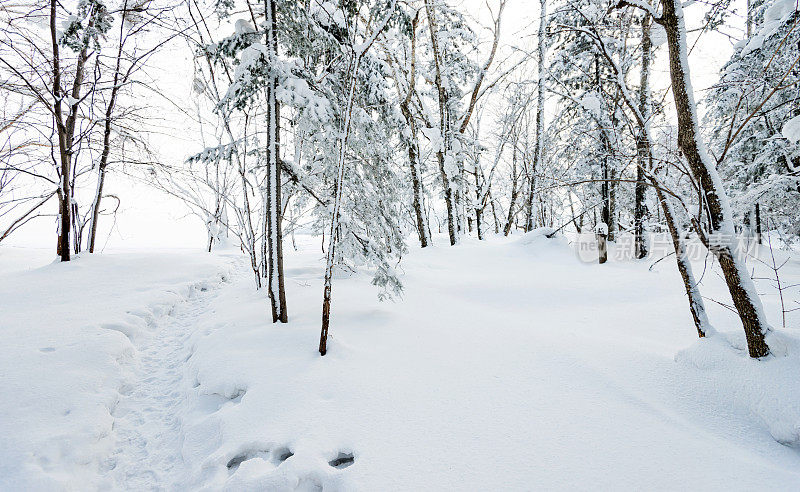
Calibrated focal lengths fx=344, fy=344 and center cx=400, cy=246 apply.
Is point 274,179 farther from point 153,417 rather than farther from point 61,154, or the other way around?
point 61,154

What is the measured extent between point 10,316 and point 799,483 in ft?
28.0

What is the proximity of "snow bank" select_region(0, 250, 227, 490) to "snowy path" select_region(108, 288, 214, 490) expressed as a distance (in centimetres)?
11

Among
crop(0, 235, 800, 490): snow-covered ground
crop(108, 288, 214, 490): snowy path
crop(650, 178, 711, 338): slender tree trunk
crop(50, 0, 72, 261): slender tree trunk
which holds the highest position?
crop(50, 0, 72, 261): slender tree trunk

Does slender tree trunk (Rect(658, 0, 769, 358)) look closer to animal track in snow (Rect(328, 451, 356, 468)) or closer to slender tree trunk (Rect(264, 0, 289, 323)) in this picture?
animal track in snow (Rect(328, 451, 356, 468))

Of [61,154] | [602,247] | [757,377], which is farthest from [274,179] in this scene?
[602,247]

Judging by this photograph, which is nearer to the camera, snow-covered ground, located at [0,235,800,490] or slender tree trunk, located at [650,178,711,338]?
snow-covered ground, located at [0,235,800,490]

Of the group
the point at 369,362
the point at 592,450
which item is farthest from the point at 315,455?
the point at 592,450

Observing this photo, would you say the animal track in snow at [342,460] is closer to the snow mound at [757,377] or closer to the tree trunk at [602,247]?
the snow mound at [757,377]

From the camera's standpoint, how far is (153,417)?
333 centimetres

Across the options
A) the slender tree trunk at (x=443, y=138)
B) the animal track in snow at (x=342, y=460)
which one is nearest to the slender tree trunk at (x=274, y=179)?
the animal track in snow at (x=342, y=460)

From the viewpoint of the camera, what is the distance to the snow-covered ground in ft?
7.38

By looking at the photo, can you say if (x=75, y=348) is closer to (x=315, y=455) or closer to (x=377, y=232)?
(x=315, y=455)

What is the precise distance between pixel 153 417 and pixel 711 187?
18.1 ft

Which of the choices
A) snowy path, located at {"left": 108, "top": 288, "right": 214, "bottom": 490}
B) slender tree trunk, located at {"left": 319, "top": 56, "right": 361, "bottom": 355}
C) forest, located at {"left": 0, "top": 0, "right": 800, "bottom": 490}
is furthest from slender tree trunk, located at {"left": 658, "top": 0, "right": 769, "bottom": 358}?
snowy path, located at {"left": 108, "top": 288, "right": 214, "bottom": 490}
